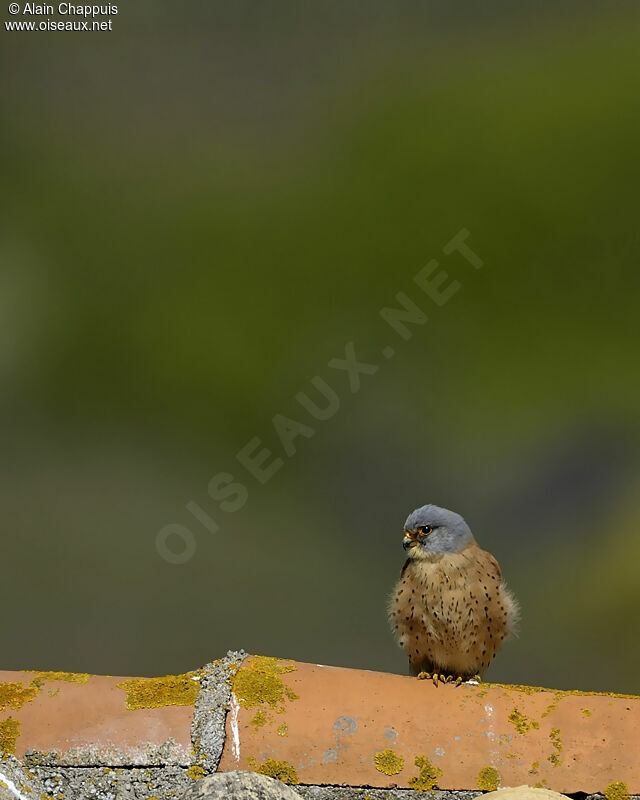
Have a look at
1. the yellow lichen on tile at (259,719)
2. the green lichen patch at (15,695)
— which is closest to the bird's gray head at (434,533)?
the yellow lichen on tile at (259,719)

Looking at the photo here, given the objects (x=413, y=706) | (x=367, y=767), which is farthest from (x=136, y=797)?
(x=413, y=706)

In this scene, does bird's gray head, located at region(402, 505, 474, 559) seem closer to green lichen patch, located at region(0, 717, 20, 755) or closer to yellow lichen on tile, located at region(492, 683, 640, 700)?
yellow lichen on tile, located at region(492, 683, 640, 700)

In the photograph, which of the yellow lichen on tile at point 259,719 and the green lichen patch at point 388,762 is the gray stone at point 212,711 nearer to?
the yellow lichen on tile at point 259,719

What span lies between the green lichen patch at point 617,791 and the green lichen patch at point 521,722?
0.50 feet

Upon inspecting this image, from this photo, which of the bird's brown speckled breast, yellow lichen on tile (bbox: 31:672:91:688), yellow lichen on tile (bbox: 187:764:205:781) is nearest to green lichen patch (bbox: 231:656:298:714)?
yellow lichen on tile (bbox: 187:764:205:781)

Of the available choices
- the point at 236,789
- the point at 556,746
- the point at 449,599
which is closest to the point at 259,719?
the point at 236,789

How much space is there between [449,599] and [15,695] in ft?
5.13

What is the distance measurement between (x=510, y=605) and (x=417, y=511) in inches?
16.0

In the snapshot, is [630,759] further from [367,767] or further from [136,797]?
[136,797]

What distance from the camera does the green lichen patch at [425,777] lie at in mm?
1674

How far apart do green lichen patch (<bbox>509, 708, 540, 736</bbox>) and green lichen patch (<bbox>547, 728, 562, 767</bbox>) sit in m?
0.03

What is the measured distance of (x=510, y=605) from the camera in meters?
3.19

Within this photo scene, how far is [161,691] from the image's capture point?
5.86 ft

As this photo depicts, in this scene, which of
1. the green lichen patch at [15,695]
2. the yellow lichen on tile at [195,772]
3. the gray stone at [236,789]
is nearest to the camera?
the gray stone at [236,789]
